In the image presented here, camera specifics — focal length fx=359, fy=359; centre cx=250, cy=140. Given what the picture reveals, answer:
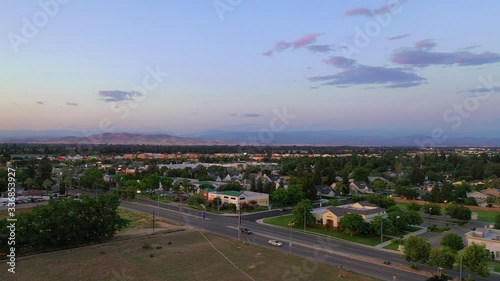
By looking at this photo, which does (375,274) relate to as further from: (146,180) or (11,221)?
(146,180)

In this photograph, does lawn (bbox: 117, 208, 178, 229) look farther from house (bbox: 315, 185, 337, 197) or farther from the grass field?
→ house (bbox: 315, 185, 337, 197)

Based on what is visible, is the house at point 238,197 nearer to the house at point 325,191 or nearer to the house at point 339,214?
the house at point 325,191

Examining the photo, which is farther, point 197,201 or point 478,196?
point 478,196

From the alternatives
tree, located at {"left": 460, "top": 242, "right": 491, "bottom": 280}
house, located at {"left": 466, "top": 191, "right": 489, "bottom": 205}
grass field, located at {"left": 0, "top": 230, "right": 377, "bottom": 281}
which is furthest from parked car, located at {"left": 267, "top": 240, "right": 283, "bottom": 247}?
house, located at {"left": 466, "top": 191, "right": 489, "bottom": 205}

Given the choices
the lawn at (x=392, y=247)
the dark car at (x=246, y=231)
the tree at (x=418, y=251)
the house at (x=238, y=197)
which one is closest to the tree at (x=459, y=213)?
the lawn at (x=392, y=247)

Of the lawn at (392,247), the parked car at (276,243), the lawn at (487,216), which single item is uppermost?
the parked car at (276,243)

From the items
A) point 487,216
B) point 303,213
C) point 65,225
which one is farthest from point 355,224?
point 65,225

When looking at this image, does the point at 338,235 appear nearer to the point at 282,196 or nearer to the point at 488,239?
the point at 488,239
